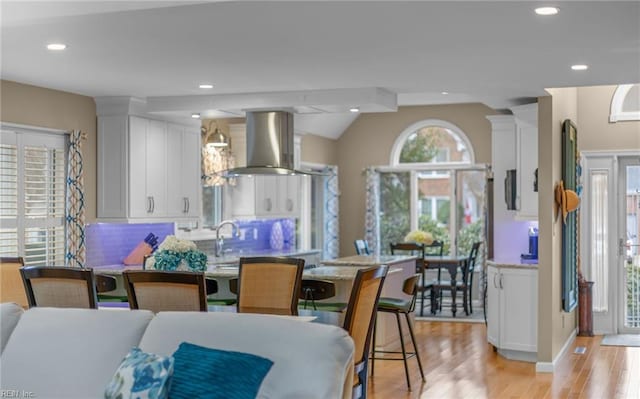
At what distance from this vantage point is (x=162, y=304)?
484 centimetres

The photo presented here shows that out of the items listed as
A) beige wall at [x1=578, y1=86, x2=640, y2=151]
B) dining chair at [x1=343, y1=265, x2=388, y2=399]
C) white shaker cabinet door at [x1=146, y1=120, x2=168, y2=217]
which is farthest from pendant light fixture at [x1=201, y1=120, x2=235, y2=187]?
dining chair at [x1=343, y1=265, x2=388, y2=399]

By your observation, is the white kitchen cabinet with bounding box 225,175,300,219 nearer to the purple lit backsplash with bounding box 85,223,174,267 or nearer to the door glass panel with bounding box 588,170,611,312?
the purple lit backsplash with bounding box 85,223,174,267

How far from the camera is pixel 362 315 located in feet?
14.3

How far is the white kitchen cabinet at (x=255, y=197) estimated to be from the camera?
995 centimetres

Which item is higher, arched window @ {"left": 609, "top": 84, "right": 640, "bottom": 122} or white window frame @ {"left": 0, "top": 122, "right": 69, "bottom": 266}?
arched window @ {"left": 609, "top": 84, "right": 640, "bottom": 122}

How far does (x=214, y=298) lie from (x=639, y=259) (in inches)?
205

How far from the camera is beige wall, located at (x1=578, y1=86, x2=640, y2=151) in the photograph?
9273 mm

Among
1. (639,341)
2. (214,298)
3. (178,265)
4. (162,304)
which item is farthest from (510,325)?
(162,304)

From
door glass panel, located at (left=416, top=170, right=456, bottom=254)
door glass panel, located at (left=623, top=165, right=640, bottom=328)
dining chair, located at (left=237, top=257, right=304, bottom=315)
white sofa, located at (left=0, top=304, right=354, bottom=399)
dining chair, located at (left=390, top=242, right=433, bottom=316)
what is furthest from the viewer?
door glass panel, located at (left=416, top=170, right=456, bottom=254)

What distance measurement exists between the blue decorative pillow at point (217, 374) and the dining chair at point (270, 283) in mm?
2206

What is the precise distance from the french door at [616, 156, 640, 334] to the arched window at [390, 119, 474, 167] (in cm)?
286

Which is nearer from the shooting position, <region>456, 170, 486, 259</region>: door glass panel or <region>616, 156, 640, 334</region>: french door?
<region>616, 156, 640, 334</region>: french door

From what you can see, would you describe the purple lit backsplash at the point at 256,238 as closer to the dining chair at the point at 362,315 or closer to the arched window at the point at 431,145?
the arched window at the point at 431,145

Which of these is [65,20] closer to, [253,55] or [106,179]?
[253,55]
